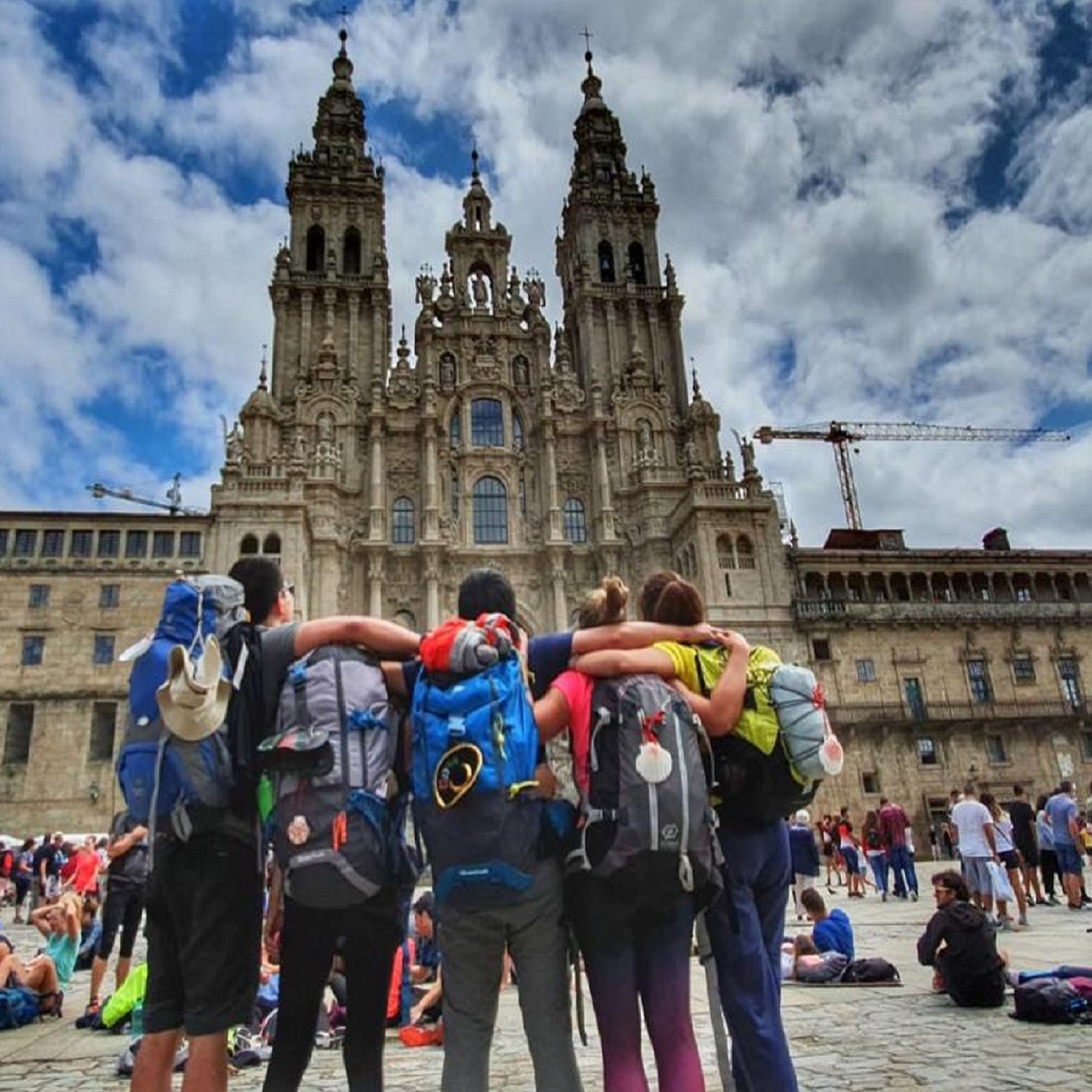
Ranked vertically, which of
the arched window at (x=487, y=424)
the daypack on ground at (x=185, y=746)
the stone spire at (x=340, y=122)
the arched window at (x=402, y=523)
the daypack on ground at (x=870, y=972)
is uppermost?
the stone spire at (x=340, y=122)

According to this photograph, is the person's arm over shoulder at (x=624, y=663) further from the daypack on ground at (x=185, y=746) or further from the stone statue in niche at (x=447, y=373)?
the stone statue in niche at (x=447, y=373)

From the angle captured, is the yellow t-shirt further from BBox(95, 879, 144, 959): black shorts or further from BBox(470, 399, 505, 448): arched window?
BBox(470, 399, 505, 448): arched window

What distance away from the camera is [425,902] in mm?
8867

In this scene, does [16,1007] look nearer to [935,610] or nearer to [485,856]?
[485,856]

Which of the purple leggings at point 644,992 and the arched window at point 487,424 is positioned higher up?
the arched window at point 487,424

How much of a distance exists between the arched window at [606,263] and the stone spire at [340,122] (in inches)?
588

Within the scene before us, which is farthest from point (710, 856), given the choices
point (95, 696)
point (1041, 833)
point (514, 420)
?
point (514, 420)

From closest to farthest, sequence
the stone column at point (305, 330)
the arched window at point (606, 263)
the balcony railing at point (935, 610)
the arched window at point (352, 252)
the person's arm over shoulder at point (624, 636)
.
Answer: the person's arm over shoulder at point (624, 636) → the balcony railing at point (935, 610) → the stone column at point (305, 330) → the arched window at point (352, 252) → the arched window at point (606, 263)

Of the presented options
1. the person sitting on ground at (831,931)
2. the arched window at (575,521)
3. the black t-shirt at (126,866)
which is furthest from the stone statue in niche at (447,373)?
the person sitting on ground at (831,931)

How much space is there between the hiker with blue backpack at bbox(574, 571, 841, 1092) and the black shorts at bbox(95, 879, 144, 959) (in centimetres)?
672

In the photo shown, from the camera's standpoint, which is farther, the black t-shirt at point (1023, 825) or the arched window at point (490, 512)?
the arched window at point (490, 512)

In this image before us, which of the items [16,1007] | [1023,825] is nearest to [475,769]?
[16,1007]

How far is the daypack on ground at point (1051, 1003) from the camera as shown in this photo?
19.9ft

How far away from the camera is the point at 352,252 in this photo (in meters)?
46.0
